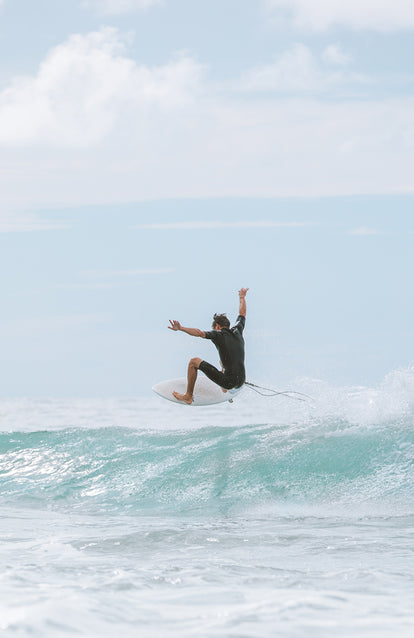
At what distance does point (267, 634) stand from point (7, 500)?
7480 mm

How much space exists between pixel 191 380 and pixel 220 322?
3.71 feet

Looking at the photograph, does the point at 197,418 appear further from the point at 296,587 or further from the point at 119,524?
the point at 296,587

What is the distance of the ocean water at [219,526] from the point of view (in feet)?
14.8

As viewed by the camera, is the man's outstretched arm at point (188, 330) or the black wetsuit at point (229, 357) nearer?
the man's outstretched arm at point (188, 330)

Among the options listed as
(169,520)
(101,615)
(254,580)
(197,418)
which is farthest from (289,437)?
(197,418)

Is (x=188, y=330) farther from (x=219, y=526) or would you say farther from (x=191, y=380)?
(x=219, y=526)

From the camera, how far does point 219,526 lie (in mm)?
8203

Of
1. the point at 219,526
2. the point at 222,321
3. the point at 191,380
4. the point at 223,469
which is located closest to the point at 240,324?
the point at 222,321

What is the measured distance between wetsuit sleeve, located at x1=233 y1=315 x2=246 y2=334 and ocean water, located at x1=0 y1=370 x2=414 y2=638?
226cm

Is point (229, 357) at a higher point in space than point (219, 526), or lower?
higher

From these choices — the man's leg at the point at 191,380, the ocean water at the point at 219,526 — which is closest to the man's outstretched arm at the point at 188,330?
the man's leg at the point at 191,380

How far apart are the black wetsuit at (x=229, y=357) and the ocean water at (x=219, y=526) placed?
5.06ft

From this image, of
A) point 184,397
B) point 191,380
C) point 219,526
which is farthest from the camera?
point 184,397

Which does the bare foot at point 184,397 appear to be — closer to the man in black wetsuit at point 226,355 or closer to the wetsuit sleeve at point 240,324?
the man in black wetsuit at point 226,355
